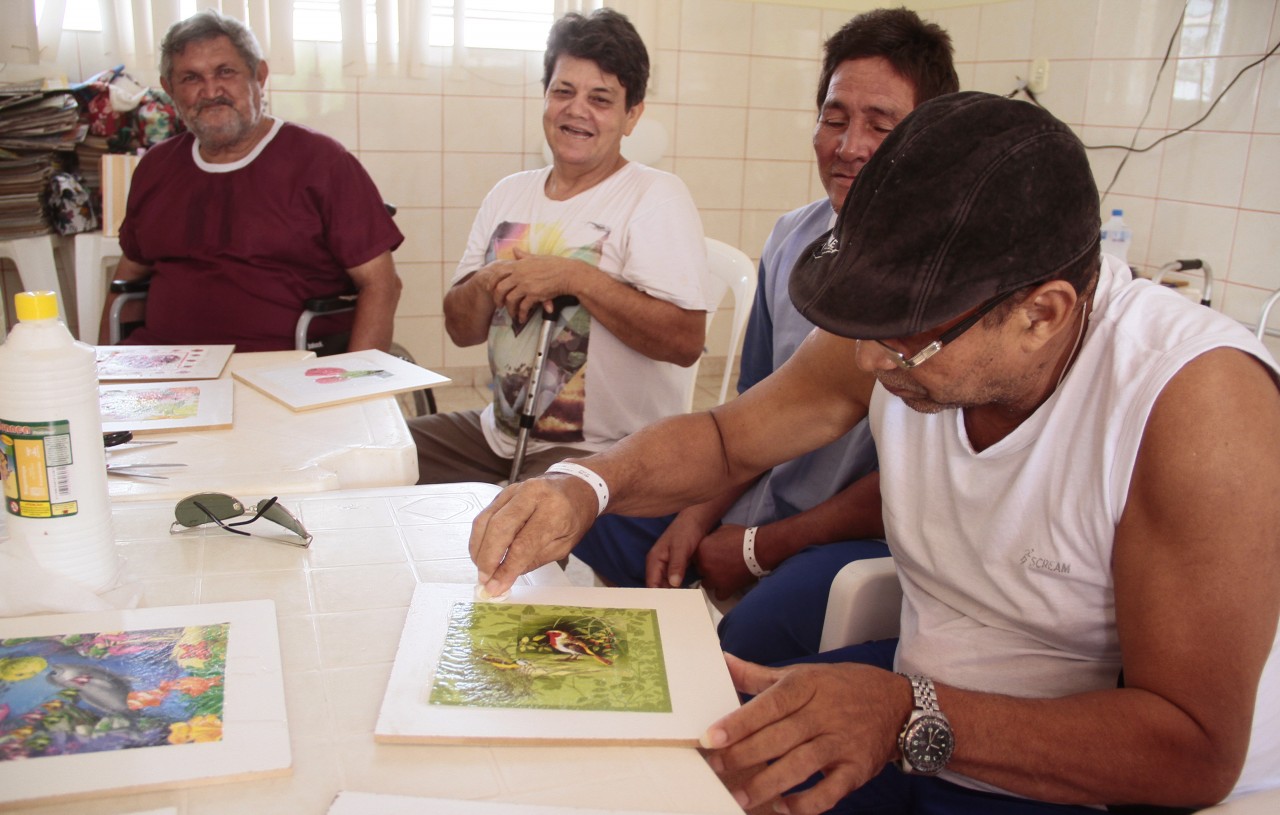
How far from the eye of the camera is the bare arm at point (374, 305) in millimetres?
2604

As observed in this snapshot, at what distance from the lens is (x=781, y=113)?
178 inches

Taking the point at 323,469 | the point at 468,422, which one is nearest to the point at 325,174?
the point at 468,422

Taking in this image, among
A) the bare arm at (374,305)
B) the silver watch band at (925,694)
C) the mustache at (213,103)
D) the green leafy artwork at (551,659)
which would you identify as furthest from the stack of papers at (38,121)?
the silver watch band at (925,694)

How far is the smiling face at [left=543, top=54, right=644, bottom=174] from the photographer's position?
2227mm

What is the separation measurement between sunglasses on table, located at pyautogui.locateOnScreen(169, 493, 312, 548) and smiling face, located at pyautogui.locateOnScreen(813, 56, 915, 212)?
1.09 meters

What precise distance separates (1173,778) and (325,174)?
2279 mm

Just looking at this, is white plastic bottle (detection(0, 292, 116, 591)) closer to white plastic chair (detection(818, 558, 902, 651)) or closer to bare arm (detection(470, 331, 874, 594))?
bare arm (detection(470, 331, 874, 594))

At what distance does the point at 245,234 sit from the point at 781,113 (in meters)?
2.67

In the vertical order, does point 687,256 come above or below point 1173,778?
above

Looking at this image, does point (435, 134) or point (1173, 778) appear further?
point (435, 134)

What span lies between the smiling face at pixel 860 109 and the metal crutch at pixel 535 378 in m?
0.62

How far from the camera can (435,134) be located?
13.5ft

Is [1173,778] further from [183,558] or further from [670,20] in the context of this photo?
[670,20]

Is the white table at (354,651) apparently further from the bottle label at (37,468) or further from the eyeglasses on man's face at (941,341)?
the eyeglasses on man's face at (941,341)
